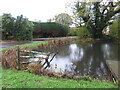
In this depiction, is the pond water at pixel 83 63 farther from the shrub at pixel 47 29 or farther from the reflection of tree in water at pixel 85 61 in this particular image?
the shrub at pixel 47 29

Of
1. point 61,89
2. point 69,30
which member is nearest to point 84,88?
point 61,89

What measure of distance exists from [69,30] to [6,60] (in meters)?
20.6

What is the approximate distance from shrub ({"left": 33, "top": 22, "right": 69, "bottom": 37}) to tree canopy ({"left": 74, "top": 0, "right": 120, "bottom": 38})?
4.59 m

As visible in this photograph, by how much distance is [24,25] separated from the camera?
516 inches

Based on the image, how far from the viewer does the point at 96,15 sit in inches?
635

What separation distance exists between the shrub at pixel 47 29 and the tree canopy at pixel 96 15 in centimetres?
459

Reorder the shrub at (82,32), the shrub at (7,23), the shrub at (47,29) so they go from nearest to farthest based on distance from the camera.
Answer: the shrub at (7,23) → the shrub at (82,32) → the shrub at (47,29)

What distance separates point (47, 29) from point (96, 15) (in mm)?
8469

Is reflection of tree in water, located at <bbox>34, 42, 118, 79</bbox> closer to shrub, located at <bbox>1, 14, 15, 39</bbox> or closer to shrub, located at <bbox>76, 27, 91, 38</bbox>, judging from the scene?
shrub, located at <bbox>1, 14, 15, 39</bbox>

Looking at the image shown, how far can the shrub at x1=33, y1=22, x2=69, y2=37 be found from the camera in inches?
750

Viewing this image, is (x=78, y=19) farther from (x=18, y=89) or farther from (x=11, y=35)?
(x=18, y=89)

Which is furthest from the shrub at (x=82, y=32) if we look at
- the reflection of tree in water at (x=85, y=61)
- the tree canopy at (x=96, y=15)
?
the reflection of tree in water at (x=85, y=61)

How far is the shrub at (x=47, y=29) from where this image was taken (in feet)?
62.5

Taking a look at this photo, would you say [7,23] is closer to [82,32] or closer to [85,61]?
[85,61]
